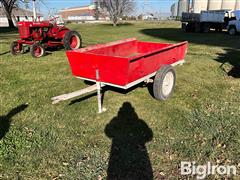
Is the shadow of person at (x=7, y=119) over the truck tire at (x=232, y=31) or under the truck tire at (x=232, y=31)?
under

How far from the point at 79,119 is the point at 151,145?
168 centimetres

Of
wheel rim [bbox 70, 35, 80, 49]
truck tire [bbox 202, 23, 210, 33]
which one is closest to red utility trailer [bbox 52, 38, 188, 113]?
wheel rim [bbox 70, 35, 80, 49]

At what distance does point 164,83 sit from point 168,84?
0.64 feet

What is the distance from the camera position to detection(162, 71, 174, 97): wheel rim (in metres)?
5.99

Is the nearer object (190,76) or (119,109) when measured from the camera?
(119,109)

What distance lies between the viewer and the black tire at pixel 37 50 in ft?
34.6

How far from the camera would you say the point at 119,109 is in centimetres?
562

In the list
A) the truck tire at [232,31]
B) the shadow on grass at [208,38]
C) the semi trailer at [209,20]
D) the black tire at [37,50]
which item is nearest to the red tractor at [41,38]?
the black tire at [37,50]

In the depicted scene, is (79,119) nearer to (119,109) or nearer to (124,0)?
(119,109)

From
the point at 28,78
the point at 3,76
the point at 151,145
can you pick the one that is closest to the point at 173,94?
the point at 151,145

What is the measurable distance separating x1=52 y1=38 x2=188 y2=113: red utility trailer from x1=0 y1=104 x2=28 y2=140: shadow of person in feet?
3.51

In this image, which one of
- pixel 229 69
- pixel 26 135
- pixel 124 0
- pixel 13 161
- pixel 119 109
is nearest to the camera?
pixel 13 161

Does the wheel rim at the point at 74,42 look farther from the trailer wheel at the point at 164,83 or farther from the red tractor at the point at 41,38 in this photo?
the trailer wheel at the point at 164,83

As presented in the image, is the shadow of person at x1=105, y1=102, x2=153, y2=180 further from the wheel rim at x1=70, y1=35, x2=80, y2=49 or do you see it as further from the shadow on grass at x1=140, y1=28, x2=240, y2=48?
the shadow on grass at x1=140, y1=28, x2=240, y2=48
